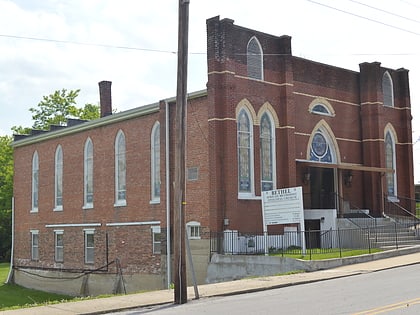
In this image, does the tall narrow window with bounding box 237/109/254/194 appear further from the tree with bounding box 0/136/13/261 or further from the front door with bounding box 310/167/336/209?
the tree with bounding box 0/136/13/261

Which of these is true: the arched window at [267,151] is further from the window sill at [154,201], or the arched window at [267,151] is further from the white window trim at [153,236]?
the white window trim at [153,236]

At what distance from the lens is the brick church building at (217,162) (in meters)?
25.9

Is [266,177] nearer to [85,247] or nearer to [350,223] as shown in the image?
[350,223]

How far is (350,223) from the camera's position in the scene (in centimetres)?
2812

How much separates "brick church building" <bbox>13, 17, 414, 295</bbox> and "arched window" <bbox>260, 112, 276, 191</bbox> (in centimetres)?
5

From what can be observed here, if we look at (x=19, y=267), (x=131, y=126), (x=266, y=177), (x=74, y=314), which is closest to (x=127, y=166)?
(x=131, y=126)

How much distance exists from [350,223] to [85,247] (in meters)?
14.0

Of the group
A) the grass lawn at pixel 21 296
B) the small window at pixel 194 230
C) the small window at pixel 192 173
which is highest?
the small window at pixel 192 173

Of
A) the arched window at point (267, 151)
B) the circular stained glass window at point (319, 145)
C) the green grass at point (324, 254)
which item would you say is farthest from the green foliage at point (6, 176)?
the green grass at point (324, 254)

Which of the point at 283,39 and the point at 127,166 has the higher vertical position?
the point at 283,39

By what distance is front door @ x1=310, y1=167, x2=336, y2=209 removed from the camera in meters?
30.7

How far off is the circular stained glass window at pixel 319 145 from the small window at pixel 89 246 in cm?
1213

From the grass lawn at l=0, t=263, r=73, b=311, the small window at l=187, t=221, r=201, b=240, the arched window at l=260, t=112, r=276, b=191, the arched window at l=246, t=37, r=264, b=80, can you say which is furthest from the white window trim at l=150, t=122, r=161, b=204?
the grass lawn at l=0, t=263, r=73, b=311

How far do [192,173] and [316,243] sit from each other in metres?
6.72
